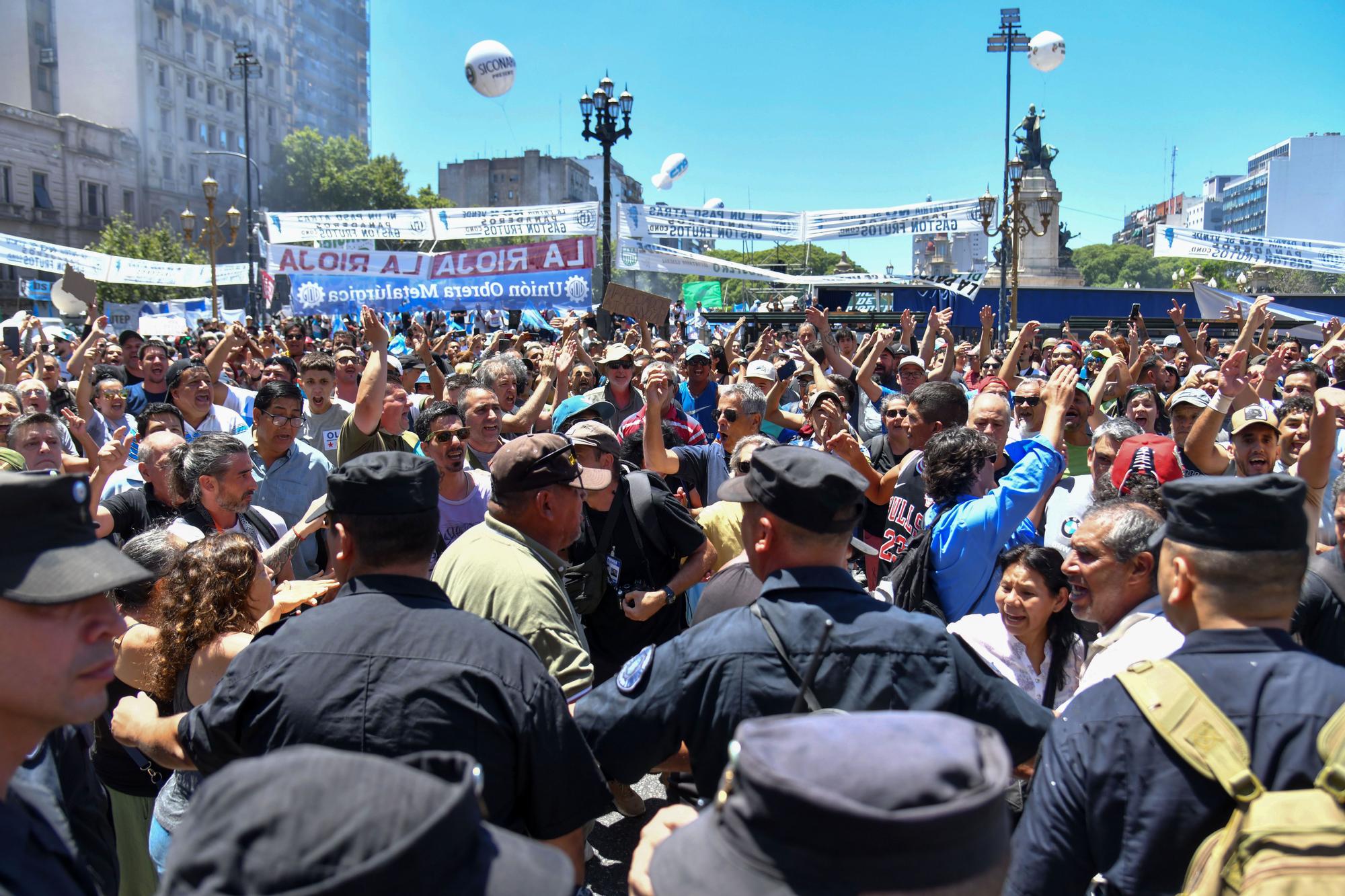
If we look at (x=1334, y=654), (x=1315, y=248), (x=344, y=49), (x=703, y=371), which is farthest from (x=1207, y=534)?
(x=344, y=49)

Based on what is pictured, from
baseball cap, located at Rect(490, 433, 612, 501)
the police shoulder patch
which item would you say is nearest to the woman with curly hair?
baseball cap, located at Rect(490, 433, 612, 501)

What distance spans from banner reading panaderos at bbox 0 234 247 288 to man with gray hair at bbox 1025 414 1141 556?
610 inches

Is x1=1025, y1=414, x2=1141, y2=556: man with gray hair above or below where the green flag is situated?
below

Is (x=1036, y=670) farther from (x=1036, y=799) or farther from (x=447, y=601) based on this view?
(x=447, y=601)

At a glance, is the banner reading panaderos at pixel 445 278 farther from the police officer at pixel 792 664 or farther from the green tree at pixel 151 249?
the green tree at pixel 151 249

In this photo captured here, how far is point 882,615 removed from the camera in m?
2.12

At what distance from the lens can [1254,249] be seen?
2311 cm

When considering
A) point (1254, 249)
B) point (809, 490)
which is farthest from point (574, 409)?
point (1254, 249)

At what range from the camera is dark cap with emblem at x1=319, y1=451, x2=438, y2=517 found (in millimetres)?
2369

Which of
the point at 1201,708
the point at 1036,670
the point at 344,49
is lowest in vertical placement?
the point at 1036,670

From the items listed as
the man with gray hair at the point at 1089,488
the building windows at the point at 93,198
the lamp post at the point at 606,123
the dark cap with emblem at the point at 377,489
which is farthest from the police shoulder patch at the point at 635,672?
the building windows at the point at 93,198

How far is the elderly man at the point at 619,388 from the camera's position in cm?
718

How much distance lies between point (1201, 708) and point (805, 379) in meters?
6.73

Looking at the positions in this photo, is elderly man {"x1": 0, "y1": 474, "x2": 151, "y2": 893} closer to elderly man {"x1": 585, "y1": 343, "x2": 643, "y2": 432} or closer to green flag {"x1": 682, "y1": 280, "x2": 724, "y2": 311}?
elderly man {"x1": 585, "y1": 343, "x2": 643, "y2": 432}
